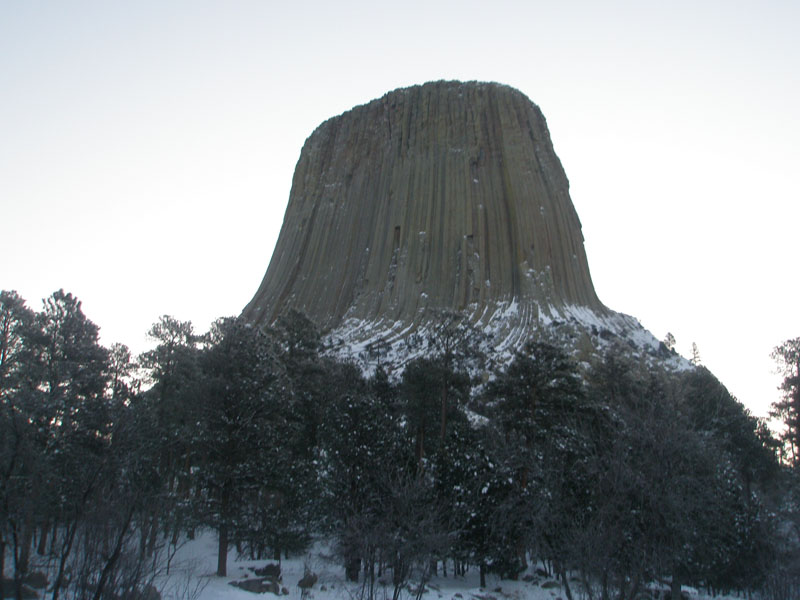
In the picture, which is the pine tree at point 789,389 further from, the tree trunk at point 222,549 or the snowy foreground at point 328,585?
the tree trunk at point 222,549

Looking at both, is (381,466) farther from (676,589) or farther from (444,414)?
(676,589)

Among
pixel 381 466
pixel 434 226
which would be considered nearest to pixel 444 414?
pixel 381 466

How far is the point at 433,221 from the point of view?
164ft

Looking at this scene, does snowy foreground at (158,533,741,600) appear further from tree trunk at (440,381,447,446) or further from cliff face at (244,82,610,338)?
cliff face at (244,82,610,338)

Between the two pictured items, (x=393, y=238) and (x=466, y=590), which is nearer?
(x=466, y=590)

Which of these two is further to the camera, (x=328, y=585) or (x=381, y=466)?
(x=381, y=466)

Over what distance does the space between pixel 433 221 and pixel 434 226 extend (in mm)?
500

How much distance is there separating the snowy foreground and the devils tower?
2433 centimetres

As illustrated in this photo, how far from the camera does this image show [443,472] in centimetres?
1725

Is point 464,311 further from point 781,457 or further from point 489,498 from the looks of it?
point 489,498

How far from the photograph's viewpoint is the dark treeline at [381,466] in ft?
41.1

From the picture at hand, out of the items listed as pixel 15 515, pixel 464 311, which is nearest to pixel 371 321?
pixel 464 311

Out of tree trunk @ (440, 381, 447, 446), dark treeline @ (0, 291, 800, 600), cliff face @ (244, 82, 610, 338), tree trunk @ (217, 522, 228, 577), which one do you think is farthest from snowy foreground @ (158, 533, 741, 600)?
cliff face @ (244, 82, 610, 338)

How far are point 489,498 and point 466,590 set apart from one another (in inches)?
98.2
